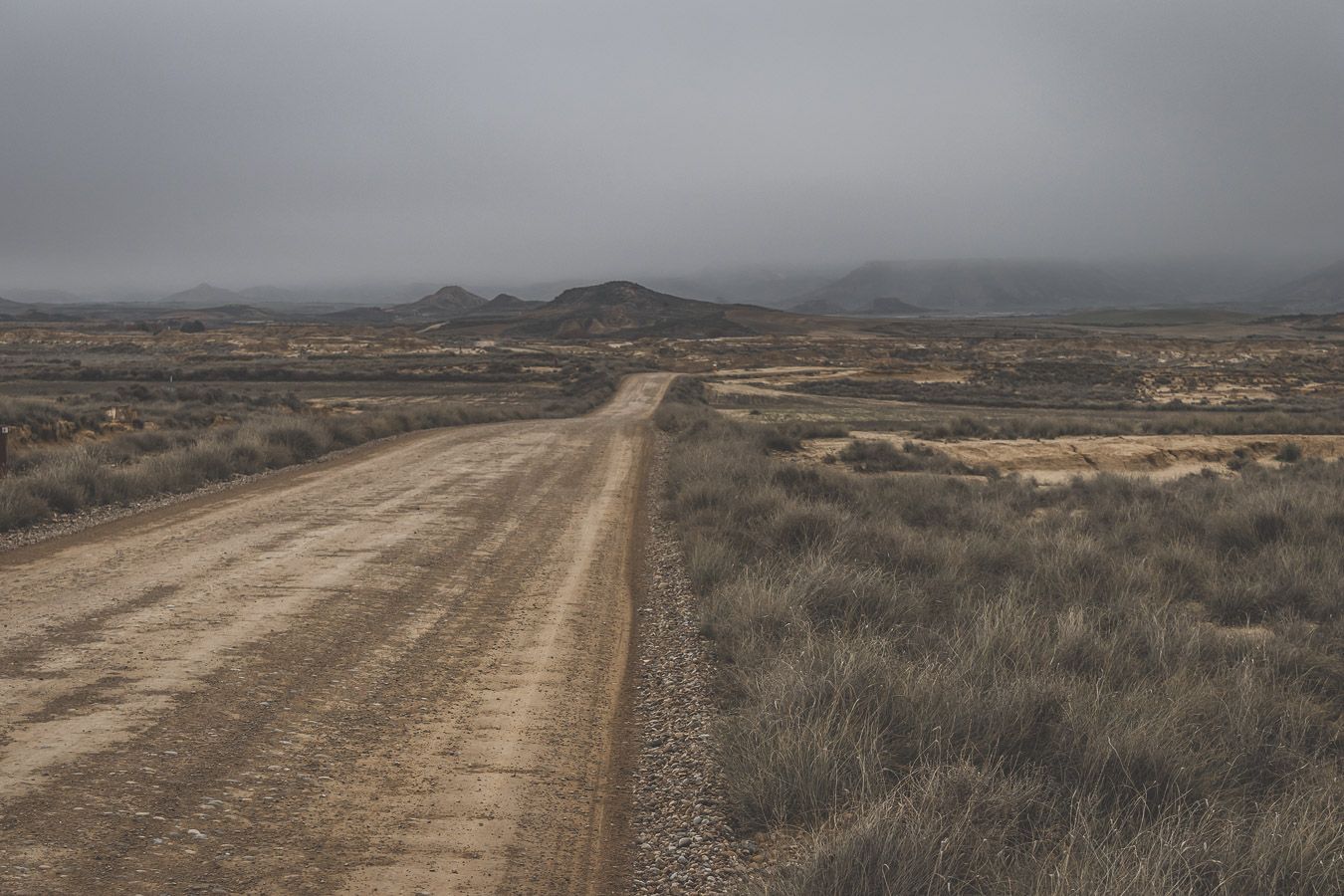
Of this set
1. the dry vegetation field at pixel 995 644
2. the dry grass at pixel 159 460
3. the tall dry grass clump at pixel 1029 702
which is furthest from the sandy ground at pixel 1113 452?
the dry grass at pixel 159 460

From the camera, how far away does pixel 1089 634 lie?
6.53 meters

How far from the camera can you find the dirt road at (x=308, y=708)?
3.72 meters

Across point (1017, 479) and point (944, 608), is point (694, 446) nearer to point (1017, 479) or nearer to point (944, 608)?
point (1017, 479)

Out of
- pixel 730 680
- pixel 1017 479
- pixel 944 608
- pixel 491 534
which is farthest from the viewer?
pixel 1017 479

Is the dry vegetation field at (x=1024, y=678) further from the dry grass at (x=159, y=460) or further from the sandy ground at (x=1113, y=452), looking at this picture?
the dry grass at (x=159, y=460)

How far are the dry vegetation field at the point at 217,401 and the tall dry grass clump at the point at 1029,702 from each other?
9798 mm

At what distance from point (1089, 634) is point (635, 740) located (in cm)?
404

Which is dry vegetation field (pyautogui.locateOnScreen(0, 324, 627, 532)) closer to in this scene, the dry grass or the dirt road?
the dry grass

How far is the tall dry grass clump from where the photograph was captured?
3430 millimetres

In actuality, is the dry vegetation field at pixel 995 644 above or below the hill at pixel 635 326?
below

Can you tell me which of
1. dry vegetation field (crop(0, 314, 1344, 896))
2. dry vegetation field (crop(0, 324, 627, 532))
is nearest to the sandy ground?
dry vegetation field (crop(0, 314, 1344, 896))

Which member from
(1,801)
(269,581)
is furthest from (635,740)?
(269,581)

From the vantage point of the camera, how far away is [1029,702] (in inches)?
194

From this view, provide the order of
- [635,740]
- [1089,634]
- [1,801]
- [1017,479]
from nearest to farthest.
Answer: [1,801]
[635,740]
[1089,634]
[1017,479]
